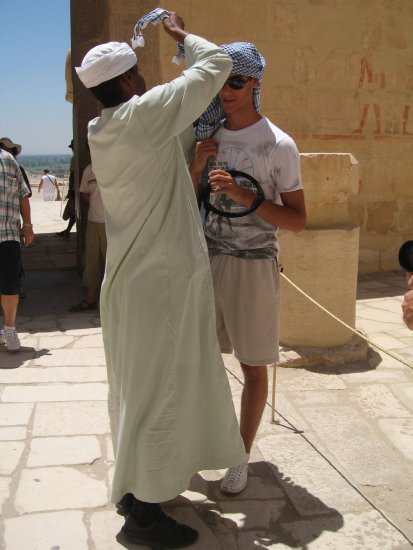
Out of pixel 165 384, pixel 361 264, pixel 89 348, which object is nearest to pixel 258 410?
pixel 165 384

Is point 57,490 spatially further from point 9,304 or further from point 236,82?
point 9,304

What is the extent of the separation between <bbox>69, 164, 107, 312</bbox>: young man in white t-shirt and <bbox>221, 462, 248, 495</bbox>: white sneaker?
144 inches

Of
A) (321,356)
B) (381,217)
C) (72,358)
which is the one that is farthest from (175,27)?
(381,217)

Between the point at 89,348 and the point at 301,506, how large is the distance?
108 inches

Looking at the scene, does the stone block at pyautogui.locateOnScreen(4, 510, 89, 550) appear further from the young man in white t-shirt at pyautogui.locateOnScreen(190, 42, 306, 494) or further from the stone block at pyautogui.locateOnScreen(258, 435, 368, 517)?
the stone block at pyautogui.locateOnScreen(258, 435, 368, 517)

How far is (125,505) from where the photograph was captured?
8.61 feet

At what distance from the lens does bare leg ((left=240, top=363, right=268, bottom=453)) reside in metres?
2.85

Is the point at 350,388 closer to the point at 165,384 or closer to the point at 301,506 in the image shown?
the point at 301,506

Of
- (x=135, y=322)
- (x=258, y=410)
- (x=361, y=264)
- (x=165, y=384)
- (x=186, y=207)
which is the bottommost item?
(x=361, y=264)

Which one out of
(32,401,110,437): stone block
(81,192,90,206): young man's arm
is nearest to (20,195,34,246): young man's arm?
(81,192,90,206): young man's arm

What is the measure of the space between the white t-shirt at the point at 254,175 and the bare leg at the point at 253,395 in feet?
1.71

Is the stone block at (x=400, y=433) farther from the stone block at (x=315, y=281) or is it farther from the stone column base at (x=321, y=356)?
the stone block at (x=315, y=281)

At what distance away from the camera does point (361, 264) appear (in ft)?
26.0

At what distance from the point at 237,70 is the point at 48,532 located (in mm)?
2028
